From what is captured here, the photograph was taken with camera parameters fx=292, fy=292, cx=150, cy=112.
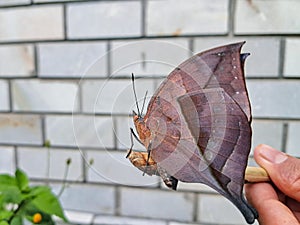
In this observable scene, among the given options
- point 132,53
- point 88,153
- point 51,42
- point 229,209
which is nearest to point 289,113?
point 229,209

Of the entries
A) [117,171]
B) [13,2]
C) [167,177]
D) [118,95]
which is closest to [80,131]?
[117,171]

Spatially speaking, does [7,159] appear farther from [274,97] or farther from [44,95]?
[274,97]

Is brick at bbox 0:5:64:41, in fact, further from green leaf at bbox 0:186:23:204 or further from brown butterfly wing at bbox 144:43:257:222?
brown butterfly wing at bbox 144:43:257:222

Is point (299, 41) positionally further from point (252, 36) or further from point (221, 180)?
point (221, 180)

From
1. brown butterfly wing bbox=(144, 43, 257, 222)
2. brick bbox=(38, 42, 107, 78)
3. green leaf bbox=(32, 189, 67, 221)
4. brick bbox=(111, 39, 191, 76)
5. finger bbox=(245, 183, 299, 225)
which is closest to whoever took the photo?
brown butterfly wing bbox=(144, 43, 257, 222)

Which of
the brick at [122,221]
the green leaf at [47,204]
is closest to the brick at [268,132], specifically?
the brick at [122,221]

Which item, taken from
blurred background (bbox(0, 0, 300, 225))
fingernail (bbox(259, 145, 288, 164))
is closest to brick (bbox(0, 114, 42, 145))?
Result: blurred background (bbox(0, 0, 300, 225))
